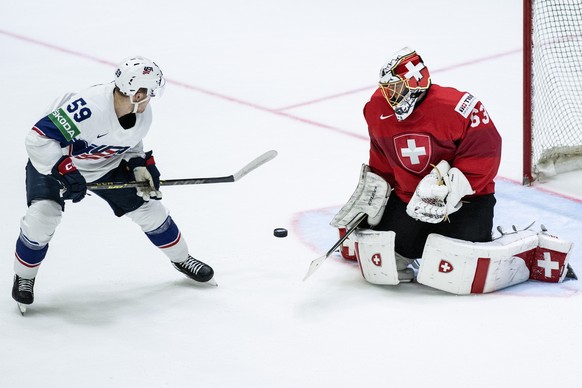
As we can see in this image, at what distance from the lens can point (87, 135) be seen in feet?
10.7

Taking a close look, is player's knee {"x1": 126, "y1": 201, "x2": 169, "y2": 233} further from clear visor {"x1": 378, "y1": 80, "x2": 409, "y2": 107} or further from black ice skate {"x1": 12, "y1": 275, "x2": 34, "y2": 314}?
clear visor {"x1": 378, "y1": 80, "x2": 409, "y2": 107}

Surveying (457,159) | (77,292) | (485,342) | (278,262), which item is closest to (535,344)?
(485,342)

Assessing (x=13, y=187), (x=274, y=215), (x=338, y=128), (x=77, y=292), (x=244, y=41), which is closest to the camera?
(x=77, y=292)

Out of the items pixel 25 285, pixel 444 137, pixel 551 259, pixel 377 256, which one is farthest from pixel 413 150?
pixel 25 285

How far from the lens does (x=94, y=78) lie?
6.36m

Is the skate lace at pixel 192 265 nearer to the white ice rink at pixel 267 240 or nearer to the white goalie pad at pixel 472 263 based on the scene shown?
the white ice rink at pixel 267 240

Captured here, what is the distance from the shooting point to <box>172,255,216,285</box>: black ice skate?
11.7 feet

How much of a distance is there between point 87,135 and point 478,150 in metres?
1.24

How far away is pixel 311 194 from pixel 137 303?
1210 mm

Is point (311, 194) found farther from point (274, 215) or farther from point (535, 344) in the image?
point (535, 344)

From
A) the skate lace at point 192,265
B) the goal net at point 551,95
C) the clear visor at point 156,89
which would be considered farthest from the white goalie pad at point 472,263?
the goal net at point 551,95

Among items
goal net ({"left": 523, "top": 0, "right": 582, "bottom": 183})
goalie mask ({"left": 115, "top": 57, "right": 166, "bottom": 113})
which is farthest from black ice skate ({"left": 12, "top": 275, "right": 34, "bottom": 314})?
goal net ({"left": 523, "top": 0, "right": 582, "bottom": 183})

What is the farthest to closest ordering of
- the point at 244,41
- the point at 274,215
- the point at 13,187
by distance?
the point at 244,41
the point at 13,187
the point at 274,215

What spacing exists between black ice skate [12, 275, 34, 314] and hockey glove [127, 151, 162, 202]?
456 mm
